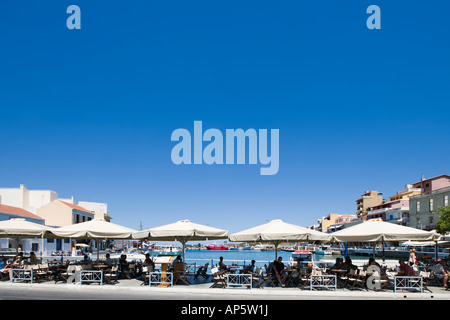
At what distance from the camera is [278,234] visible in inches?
594

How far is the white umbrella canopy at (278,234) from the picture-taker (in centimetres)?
1508

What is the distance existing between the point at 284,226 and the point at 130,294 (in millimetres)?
6638

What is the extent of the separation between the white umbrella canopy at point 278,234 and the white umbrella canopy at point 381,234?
2.97 feet

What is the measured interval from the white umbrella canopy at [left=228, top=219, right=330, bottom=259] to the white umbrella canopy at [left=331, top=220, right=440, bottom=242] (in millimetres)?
905

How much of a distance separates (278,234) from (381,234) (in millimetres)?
3857

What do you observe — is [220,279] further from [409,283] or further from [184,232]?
[409,283]

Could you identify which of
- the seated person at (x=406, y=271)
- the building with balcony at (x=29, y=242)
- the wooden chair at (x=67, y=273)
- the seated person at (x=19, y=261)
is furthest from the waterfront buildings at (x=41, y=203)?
the seated person at (x=406, y=271)

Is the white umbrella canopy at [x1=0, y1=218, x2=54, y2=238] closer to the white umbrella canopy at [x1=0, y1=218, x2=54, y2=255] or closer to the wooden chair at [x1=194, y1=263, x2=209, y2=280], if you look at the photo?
the white umbrella canopy at [x1=0, y1=218, x2=54, y2=255]

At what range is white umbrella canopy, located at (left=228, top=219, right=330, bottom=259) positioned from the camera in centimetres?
1508

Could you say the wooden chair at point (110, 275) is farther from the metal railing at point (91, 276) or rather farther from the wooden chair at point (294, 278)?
the wooden chair at point (294, 278)

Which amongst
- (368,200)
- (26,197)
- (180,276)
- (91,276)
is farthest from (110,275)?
(368,200)

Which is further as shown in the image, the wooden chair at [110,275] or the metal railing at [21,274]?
the wooden chair at [110,275]
